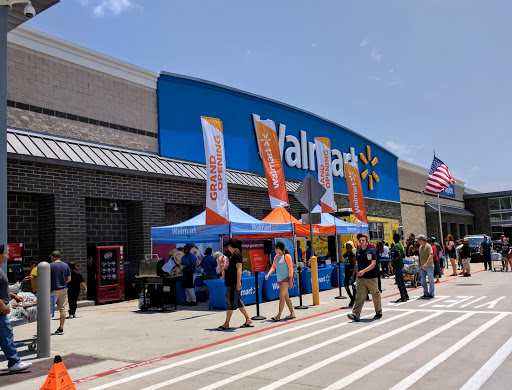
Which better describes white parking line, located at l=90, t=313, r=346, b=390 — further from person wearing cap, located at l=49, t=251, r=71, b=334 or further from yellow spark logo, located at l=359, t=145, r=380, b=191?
yellow spark logo, located at l=359, t=145, r=380, b=191

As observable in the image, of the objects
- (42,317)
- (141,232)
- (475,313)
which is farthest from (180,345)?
(141,232)

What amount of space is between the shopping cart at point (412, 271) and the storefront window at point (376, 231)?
1214 centimetres

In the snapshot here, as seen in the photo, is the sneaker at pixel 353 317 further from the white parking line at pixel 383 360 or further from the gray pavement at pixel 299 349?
the white parking line at pixel 383 360

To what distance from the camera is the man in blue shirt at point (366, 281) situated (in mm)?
10019

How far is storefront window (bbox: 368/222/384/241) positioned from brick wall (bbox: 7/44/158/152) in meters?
15.6

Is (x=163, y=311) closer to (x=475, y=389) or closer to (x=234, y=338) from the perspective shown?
(x=234, y=338)

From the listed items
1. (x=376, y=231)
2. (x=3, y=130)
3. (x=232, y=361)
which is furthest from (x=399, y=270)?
(x=376, y=231)

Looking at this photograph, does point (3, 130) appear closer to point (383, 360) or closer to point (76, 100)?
point (383, 360)

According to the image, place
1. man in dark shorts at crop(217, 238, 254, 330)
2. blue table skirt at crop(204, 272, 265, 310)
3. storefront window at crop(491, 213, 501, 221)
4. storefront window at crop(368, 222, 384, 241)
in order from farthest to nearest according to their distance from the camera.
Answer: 1. storefront window at crop(491, 213, 501, 221)
2. storefront window at crop(368, 222, 384, 241)
3. blue table skirt at crop(204, 272, 265, 310)
4. man in dark shorts at crop(217, 238, 254, 330)

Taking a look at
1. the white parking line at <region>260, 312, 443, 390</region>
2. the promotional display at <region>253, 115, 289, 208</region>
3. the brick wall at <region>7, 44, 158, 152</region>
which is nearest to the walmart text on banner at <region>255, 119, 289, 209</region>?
the promotional display at <region>253, 115, 289, 208</region>

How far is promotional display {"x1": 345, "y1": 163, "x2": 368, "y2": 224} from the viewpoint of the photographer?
21.1 m

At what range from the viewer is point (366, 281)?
10.2 m

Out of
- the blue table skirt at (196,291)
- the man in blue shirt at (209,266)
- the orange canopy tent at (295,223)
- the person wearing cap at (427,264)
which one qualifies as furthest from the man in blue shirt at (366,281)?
the blue table skirt at (196,291)

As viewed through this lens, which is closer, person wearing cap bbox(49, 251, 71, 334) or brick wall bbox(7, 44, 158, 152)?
person wearing cap bbox(49, 251, 71, 334)
